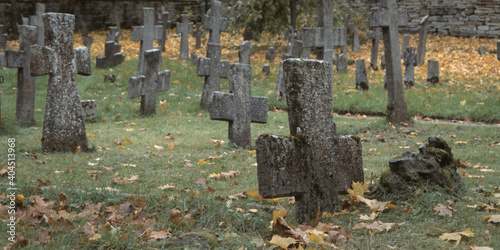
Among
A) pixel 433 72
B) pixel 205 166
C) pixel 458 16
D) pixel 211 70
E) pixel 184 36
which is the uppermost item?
pixel 458 16

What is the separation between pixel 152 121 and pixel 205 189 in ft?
19.5

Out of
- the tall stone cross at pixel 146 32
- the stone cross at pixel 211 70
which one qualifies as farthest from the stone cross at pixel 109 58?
the stone cross at pixel 211 70

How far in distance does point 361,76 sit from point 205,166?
8770 millimetres

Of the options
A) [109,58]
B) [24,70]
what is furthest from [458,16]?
[24,70]

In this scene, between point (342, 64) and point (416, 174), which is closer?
point (416, 174)

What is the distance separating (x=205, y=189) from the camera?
477 centimetres

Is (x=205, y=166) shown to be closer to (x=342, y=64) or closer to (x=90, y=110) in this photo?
(x=90, y=110)

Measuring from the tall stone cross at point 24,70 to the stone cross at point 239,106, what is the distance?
4.18 meters

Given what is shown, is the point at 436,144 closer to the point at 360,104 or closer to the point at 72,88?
the point at 72,88

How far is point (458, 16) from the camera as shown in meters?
25.2

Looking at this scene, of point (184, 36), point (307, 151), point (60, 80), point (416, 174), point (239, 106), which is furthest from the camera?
point (184, 36)

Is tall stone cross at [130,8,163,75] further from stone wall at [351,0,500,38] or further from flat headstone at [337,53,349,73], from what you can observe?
stone wall at [351,0,500,38]

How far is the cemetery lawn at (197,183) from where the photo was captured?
338cm

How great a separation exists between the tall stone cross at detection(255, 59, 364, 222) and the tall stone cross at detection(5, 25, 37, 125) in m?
7.32
